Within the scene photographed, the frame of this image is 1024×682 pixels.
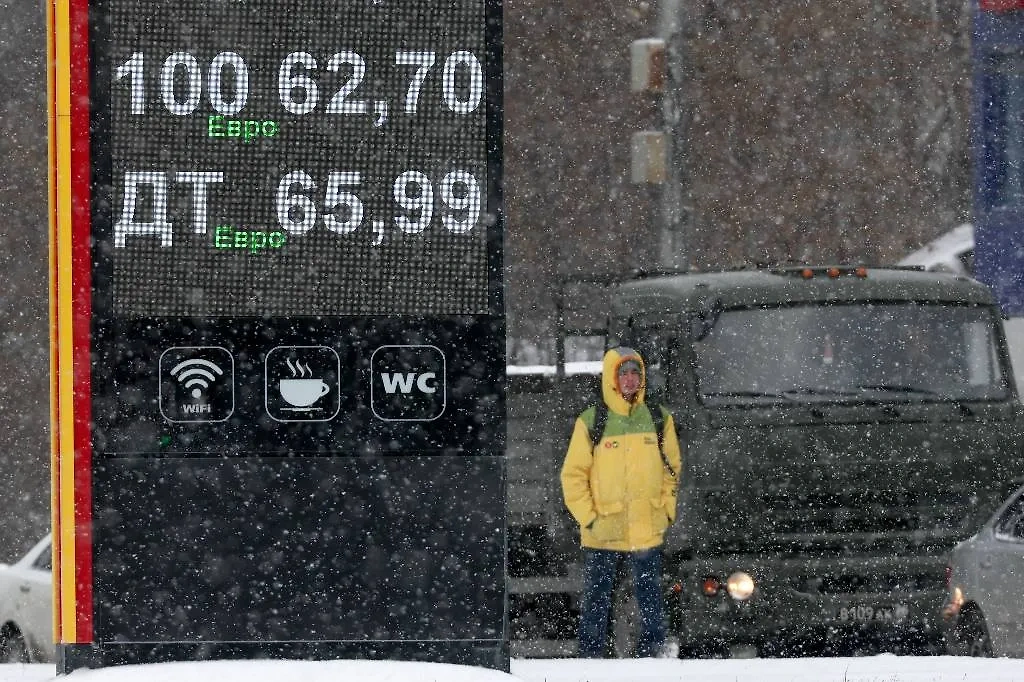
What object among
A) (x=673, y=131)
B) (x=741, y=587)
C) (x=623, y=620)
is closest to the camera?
(x=741, y=587)

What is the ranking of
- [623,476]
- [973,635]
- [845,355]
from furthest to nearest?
1. [845,355]
2. [623,476]
3. [973,635]

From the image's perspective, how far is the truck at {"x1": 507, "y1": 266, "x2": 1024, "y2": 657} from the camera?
34.9 feet

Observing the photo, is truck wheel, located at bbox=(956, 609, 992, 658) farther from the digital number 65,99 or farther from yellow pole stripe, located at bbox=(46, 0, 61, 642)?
yellow pole stripe, located at bbox=(46, 0, 61, 642)

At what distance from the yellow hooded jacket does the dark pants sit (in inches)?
3.0

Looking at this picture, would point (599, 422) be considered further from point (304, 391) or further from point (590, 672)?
point (590, 672)

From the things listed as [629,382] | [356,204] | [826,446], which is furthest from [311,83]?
[826,446]

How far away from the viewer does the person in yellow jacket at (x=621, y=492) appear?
10.1 m

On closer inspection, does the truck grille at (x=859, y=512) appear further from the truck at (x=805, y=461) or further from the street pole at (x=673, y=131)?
the street pole at (x=673, y=131)

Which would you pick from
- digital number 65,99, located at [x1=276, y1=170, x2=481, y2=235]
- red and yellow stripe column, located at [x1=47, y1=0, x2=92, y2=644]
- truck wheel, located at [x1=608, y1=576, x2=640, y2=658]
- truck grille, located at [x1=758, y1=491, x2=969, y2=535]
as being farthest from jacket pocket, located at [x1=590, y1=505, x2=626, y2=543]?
red and yellow stripe column, located at [x1=47, y1=0, x2=92, y2=644]

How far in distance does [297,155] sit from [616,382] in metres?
4.70

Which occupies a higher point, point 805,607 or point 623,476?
point 623,476

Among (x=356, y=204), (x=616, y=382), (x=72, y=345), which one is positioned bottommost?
(x=616, y=382)

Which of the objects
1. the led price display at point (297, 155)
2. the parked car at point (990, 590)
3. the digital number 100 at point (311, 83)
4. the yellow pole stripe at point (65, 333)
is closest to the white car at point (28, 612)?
the parked car at point (990, 590)

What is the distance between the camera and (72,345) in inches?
225
